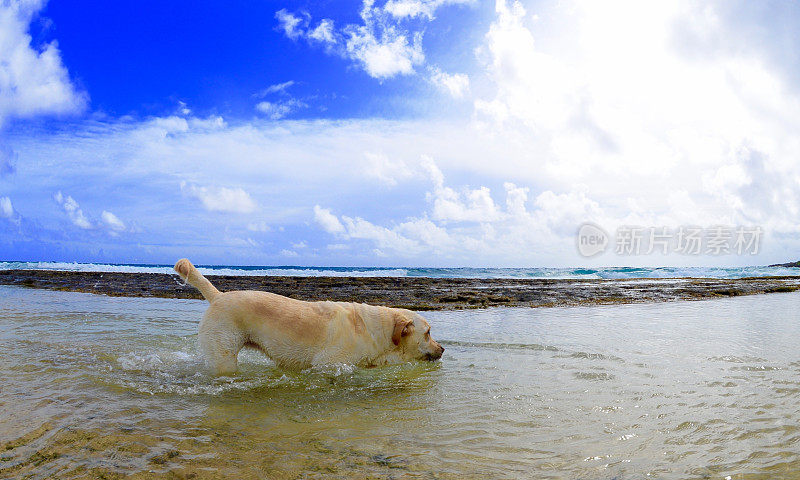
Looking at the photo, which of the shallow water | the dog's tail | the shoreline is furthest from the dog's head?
the shoreline

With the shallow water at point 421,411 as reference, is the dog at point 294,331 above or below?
above

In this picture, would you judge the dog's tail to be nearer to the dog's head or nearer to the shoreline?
the dog's head

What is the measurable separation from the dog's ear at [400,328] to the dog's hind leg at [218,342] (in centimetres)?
210

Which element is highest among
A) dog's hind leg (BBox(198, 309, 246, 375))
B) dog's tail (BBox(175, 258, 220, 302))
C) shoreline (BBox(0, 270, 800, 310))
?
dog's tail (BBox(175, 258, 220, 302))

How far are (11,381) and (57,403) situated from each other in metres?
1.36

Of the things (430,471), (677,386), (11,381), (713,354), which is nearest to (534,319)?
(713,354)

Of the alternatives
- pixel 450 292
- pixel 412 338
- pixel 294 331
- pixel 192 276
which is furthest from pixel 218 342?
pixel 450 292

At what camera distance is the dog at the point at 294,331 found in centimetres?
556

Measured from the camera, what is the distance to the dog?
556 cm

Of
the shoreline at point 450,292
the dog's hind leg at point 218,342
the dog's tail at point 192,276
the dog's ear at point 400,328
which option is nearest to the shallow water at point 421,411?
the dog's hind leg at point 218,342

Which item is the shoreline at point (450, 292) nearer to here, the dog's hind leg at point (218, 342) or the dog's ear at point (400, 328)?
the dog's ear at point (400, 328)

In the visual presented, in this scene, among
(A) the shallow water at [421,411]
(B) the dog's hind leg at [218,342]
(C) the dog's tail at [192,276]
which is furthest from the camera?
(C) the dog's tail at [192,276]

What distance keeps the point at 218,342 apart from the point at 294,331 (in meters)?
0.88

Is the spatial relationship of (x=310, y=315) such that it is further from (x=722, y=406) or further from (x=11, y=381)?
(x=722, y=406)
